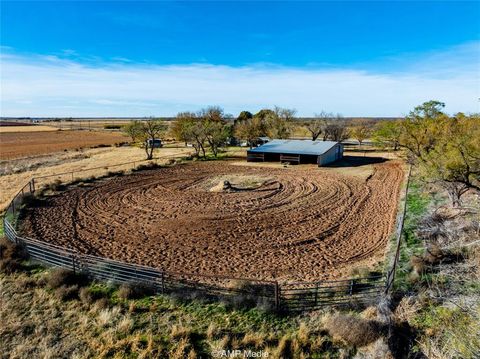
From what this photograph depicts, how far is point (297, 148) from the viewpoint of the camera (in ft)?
130

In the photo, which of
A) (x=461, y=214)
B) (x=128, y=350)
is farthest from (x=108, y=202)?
(x=461, y=214)

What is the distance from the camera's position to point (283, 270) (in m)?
12.6

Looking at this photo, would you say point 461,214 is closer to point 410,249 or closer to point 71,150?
point 410,249

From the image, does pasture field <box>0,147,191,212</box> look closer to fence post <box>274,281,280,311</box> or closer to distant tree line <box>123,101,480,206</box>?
distant tree line <box>123,101,480,206</box>

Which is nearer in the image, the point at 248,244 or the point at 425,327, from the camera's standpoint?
the point at 425,327

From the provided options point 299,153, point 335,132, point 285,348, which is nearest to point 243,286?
point 285,348

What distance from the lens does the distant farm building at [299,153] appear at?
3725cm

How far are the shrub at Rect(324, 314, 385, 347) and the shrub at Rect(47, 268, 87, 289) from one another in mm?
8455

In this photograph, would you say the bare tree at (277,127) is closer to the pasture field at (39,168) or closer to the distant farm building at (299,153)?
the distant farm building at (299,153)

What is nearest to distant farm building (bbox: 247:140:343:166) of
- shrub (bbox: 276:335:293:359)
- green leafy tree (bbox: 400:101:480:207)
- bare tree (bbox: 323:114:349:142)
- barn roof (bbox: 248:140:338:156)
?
barn roof (bbox: 248:140:338:156)

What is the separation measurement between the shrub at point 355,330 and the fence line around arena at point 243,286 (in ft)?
3.61

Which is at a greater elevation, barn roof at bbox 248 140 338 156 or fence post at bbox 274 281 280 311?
barn roof at bbox 248 140 338 156

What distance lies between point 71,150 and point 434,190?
54.1 metres

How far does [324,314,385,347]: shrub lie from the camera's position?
8344 millimetres
